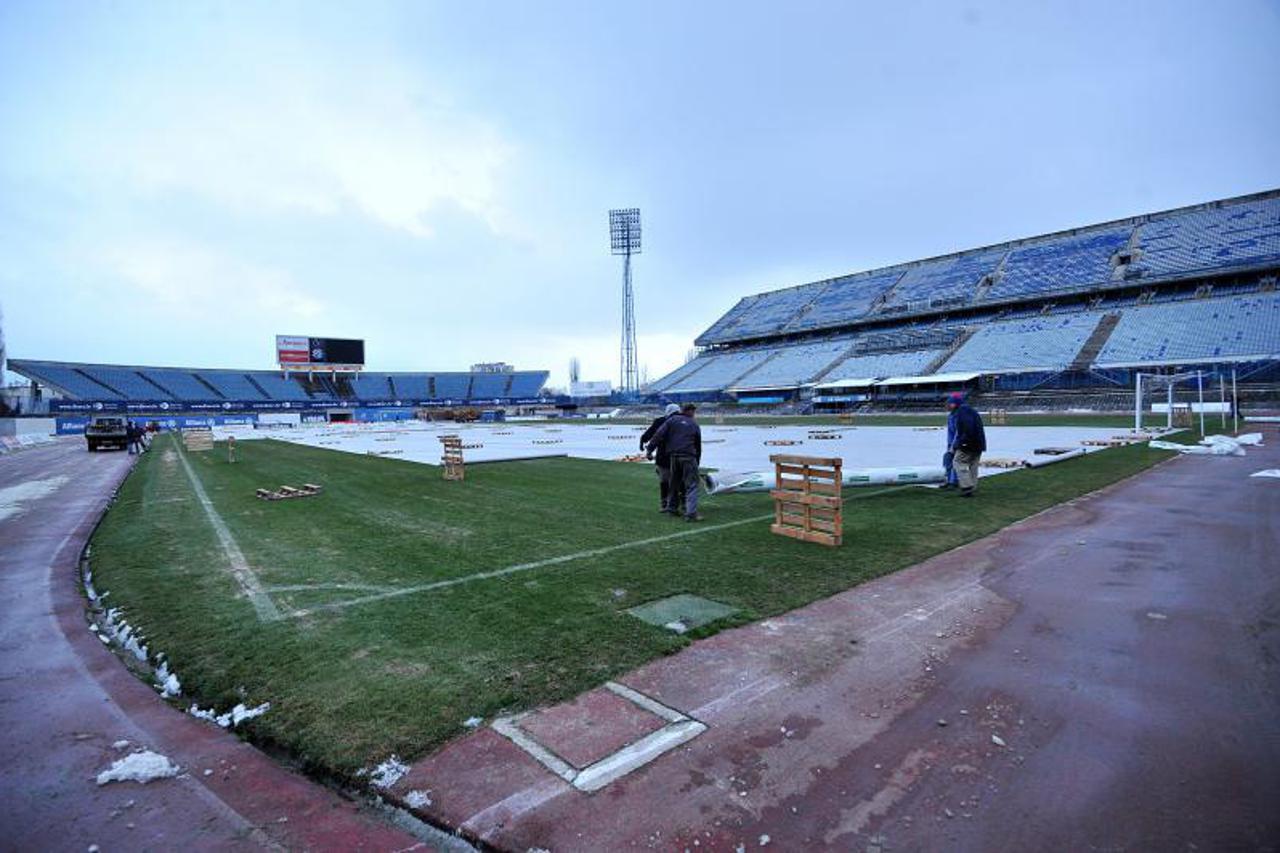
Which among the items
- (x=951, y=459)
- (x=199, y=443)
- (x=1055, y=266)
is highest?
(x=1055, y=266)

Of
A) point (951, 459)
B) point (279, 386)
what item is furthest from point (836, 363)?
point (279, 386)

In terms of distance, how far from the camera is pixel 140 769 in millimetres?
3043

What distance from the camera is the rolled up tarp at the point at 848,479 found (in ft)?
32.7

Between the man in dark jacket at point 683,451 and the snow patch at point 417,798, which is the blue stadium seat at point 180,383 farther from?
the snow patch at point 417,798

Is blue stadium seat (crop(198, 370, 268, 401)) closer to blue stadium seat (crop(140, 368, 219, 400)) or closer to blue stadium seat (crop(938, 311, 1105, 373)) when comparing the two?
blue stadium seat (crop(140, 368, 219, 400))

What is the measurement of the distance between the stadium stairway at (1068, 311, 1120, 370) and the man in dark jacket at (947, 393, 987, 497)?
48.2m

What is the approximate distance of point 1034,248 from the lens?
68.5m

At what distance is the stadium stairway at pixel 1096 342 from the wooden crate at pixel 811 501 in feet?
171

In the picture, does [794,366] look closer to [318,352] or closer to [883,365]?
[883,365]

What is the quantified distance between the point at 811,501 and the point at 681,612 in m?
A: 2.91

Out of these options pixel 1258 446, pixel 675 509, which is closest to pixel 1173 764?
pixel 675 509

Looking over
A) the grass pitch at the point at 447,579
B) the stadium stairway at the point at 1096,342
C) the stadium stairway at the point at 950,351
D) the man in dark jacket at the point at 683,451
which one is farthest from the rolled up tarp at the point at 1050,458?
the stadium stairway at the point at 950,351

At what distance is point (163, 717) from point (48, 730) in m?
0.60

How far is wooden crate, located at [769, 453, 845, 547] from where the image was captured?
697 centimetres
